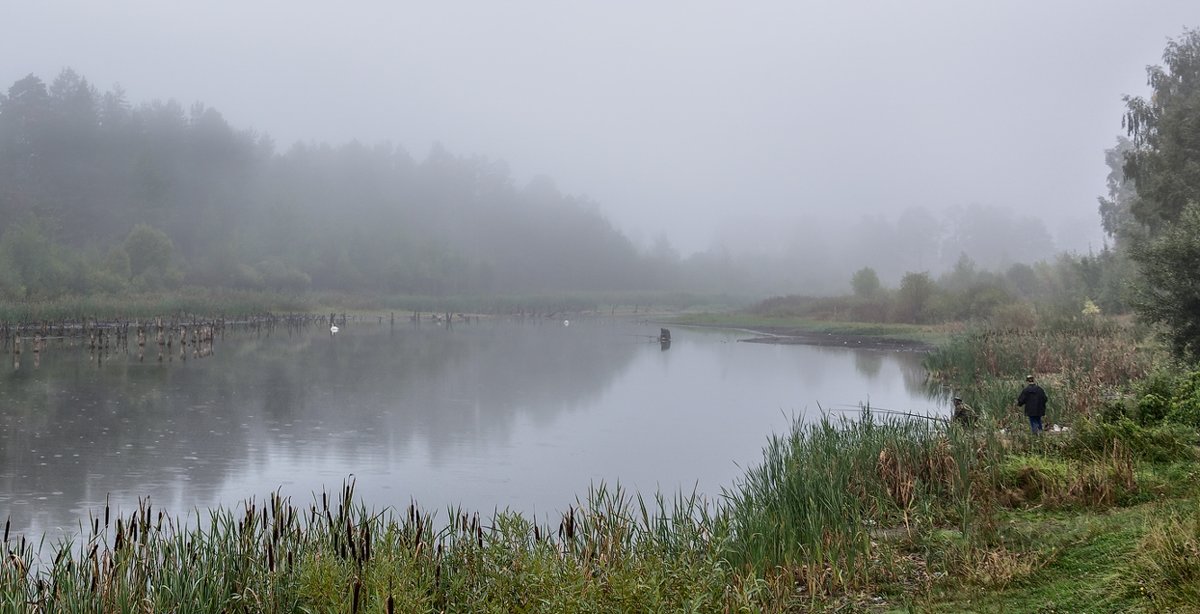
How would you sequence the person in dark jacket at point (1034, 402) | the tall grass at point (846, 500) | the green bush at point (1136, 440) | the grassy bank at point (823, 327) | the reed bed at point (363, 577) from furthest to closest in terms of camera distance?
the grassy bank at point (823, 327) < the person in dark jacket at point (1034, 402) < the green bush at point (1136, 440) < the tall grass at point (846, 500) < the reed bed at point (363, 577)

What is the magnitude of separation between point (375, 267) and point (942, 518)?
409ft

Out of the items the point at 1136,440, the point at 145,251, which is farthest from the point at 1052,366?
the point at 145,251

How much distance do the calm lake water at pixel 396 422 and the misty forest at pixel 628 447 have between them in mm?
160

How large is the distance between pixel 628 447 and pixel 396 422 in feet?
24.9

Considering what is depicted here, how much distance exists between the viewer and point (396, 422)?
27.0m

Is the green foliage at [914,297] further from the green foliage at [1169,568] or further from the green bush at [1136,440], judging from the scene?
the green foliage at [1169,568]

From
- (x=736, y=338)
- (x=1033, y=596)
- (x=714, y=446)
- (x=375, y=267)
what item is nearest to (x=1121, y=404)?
(x=1033, y=596)

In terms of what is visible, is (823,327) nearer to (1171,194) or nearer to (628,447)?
(1171,194)

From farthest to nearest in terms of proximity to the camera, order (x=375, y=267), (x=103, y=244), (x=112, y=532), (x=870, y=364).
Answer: (x=375, y=267) → (x=103, y=244) → (x=870, y=364) → (x=112, y=532)

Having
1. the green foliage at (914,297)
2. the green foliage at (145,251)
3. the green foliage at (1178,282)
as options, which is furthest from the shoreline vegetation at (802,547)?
the green foliage at (145,251)

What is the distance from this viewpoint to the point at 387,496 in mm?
17203

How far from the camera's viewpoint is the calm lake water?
17.8 m

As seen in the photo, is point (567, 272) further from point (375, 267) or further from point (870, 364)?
point (870, 364)

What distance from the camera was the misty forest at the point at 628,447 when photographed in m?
8.68
